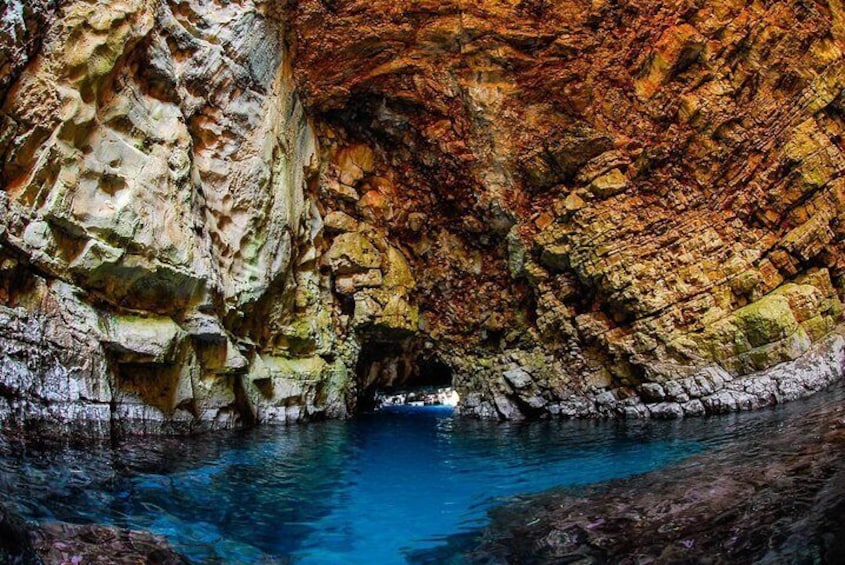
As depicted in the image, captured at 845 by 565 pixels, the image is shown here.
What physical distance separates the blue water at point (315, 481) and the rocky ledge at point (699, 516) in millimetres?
961

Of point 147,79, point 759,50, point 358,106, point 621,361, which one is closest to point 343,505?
point 147,79

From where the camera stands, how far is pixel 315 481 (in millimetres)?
10523

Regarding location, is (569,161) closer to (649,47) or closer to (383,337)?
(649,47)

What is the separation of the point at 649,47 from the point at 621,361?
37.3 ft

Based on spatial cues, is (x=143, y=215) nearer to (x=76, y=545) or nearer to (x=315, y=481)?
(x=315, y=481)

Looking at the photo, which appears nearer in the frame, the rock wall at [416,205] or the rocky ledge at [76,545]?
the rocky ledge at [76,545]

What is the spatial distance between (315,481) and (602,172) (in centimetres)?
1514

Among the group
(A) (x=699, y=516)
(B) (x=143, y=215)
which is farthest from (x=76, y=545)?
(B) (x=143, y=215)

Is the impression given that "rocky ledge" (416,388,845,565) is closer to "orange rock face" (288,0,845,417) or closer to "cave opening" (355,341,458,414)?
"orange rock face" (288,0,845,417)

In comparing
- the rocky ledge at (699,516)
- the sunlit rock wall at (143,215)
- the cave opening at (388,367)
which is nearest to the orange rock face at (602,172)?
the cave opening at (388,367)

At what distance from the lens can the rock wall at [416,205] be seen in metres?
10.9

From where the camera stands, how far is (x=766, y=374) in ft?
50.3

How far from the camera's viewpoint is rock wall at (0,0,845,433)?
35.6ft

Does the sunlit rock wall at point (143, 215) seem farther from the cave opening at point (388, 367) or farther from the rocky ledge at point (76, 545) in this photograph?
the cave opening at point (388, 367)
